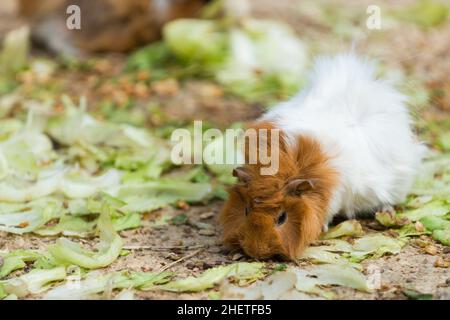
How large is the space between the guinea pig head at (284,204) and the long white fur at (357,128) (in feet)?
0.28

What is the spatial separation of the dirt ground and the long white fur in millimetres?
272

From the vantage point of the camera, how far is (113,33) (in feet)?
19.5

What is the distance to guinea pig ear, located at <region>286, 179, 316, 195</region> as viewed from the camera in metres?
2.84

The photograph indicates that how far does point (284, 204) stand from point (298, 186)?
10cm

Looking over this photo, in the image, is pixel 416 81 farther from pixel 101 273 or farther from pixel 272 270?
pixel 101 273

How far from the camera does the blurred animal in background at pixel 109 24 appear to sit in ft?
19.3

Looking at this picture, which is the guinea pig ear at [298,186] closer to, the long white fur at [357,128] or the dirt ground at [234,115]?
the long white fur at [357,128]

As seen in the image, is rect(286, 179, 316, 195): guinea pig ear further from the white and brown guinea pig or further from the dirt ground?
the dirt ground

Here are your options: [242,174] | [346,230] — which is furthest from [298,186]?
[346,230]
